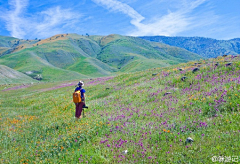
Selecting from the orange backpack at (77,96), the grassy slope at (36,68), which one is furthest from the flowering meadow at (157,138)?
the grassy slope at (36,68)

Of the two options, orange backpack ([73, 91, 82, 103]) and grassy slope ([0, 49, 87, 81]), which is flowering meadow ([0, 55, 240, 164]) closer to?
orange backpack ([73, 91, 82, 103])

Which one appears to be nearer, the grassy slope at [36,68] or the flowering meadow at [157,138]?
the flowering meadow at [157,138]

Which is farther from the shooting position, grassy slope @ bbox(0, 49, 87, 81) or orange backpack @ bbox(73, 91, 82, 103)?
grassy slope @ bbox(0, 49, 87, 81)

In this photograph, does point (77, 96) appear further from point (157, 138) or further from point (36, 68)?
point (36, 68)

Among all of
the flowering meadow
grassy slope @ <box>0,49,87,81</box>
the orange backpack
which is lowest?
the flowering meadow

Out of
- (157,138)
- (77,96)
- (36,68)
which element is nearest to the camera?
(157,138)

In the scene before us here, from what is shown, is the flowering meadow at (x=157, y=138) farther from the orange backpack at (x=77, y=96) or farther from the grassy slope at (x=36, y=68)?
the grassy slope at (x=36, y=68)

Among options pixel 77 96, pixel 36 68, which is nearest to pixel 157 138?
pixel 77 96

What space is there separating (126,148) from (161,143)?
140 centimetres

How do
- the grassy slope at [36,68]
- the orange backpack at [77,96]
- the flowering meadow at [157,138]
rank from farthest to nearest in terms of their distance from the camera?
the grassy slope at [36,68] < the orange backpack at [77,96] < the flowering meadow at [157,138]

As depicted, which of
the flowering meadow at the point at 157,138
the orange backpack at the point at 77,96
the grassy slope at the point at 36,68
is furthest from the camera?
the grassy slope at the point at 36,68

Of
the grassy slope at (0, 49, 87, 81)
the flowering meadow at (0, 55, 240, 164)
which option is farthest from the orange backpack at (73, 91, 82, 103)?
the grassy slope at (0, 49, 87, 81)

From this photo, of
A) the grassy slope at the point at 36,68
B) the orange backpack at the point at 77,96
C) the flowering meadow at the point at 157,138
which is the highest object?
Answer: the grassy slope at the point at 36,68

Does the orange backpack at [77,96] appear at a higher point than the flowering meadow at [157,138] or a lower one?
higher
